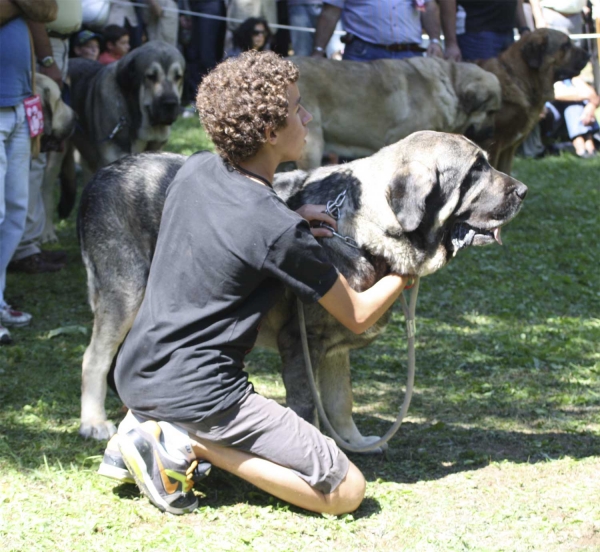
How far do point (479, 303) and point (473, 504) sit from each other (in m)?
3.37

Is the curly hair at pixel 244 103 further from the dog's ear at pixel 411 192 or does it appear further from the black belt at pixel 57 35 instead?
the black belt at pixel 57 35

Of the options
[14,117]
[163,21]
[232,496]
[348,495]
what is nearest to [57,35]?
[14,117]

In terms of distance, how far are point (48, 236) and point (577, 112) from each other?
796cm

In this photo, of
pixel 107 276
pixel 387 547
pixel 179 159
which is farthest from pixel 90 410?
pixel 387 547

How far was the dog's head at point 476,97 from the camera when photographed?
830 centimetres

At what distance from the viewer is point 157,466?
3.14 m

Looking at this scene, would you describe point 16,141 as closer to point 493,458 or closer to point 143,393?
point 143,393

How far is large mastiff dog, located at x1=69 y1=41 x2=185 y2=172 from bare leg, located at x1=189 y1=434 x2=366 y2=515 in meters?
4.30

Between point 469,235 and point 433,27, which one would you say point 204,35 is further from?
point 469,235

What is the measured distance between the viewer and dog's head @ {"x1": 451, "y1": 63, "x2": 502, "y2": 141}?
27.2 feet

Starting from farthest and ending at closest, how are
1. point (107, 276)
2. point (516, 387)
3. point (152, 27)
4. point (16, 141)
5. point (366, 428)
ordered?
point (152, 27), point (16, 141), point (516, 387), point (366, 428), point (107, 276)

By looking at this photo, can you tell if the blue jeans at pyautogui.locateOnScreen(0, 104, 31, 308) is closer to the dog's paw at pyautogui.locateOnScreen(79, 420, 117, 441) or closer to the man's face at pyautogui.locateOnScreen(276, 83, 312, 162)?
the dog's paw at pyautogui.locateOnScreen(79, 420, 117, 441)

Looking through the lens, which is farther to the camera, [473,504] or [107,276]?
[107,276]

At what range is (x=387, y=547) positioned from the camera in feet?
9.91
